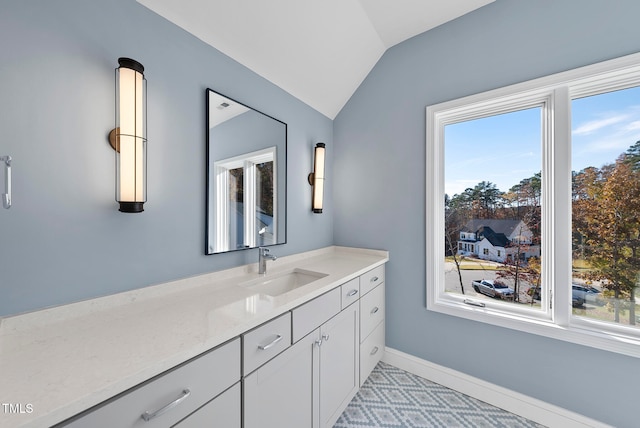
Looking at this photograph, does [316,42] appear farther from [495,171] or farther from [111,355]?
[111,355]

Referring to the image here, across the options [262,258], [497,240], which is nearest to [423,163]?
[497,240]

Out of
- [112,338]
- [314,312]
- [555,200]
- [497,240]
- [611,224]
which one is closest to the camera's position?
[112,338]

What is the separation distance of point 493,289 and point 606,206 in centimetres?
83

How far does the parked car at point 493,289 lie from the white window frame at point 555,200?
57 mm

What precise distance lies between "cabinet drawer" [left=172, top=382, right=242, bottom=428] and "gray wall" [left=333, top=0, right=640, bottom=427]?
160cm

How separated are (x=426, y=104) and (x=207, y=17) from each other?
1.65 metres

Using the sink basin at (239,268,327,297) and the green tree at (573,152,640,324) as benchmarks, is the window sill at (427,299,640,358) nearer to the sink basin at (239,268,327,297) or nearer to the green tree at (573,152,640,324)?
the green tree at (573,152,640,324)

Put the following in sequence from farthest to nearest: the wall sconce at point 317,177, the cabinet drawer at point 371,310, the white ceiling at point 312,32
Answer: the wall sconce at point 317,177 < the cabinet drawer at point 371,310 < the white ceiling at point 312,32

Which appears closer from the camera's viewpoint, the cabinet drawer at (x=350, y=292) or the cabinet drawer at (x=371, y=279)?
the cabinet drawer at (x=350, y=292)

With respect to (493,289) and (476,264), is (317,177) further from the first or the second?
(493,289)

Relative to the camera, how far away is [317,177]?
2219 millimetres

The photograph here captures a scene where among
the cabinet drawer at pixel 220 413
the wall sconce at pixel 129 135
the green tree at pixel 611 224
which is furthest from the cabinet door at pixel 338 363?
the green tree at pixel 611 224

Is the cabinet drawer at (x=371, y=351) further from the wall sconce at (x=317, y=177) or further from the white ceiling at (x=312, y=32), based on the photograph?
the white ceiling at (x=312, y=32)

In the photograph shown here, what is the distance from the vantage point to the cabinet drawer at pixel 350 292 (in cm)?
155
